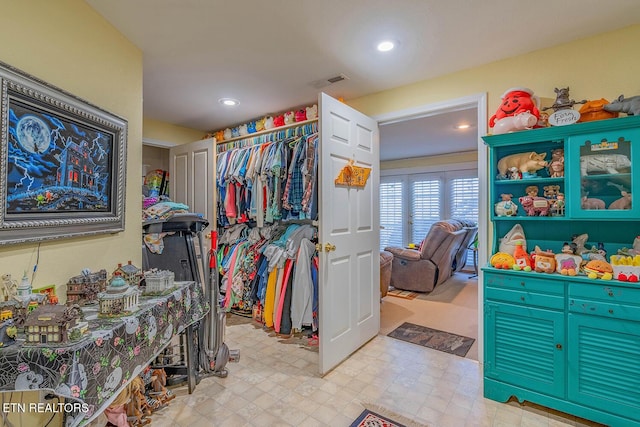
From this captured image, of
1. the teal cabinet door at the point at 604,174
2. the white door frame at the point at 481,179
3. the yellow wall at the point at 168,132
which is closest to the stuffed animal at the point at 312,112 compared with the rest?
the white door frame at the point at 481,179

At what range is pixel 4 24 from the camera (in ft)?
4.04

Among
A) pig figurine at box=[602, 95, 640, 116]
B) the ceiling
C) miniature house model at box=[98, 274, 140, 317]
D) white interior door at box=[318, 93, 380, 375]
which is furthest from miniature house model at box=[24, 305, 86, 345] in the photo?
pig figurine at box=[602, 95, 640, 116]

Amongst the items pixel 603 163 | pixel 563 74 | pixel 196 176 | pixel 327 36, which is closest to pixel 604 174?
pixel 603 163

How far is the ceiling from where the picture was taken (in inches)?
65.8

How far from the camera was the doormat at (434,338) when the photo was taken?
269 centimetres

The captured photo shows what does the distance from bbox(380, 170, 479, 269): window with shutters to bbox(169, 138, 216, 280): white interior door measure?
14.7 feet

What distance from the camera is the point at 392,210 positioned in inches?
274

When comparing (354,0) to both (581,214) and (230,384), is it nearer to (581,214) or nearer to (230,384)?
(581,214)

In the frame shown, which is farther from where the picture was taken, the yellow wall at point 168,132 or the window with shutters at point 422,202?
the window with shutters at point 422,202

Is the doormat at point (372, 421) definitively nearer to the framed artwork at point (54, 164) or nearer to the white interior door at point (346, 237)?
the white interior door at point (346, 237)

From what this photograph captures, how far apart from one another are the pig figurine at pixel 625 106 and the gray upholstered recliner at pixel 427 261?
2915mm

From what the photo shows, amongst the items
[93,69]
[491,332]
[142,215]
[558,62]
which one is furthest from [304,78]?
[491,332]

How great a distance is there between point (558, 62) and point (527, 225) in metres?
1.15

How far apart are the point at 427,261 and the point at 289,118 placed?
9.64ft
